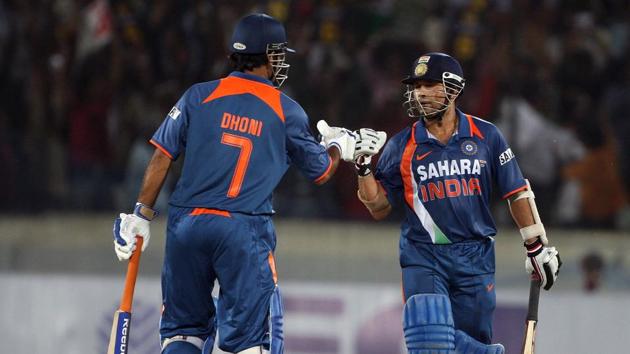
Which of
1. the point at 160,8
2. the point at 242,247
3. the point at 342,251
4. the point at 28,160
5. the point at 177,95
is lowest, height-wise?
the point at 242,247

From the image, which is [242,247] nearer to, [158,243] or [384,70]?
[158,243]

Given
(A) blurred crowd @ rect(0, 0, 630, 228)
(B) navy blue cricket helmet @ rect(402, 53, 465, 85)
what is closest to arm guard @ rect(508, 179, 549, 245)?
(B) navy blue cricket helmet @ rect(402, 53, 465, 85)

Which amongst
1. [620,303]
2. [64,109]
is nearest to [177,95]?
[64,109]

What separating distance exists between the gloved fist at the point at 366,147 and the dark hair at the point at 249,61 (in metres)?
0.69

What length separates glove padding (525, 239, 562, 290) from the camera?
21.6 feet

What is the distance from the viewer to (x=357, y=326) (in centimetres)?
886

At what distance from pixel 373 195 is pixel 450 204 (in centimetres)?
42

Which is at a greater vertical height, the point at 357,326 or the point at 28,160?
the point at 28,160

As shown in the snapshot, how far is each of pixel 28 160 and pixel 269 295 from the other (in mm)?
4789

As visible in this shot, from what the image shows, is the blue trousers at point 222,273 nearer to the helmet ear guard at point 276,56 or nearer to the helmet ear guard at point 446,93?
the helmet ear guard at point 276,56

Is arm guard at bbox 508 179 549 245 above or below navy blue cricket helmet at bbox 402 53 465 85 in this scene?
below

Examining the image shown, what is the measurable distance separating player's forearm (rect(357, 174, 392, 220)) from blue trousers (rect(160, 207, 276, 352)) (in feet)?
2.52

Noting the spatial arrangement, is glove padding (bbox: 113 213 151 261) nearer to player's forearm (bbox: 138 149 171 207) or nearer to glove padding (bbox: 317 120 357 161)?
player's forearm (bbox: 138 149 171 207)

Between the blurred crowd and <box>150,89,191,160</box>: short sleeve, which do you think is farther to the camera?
the blurred crowd
